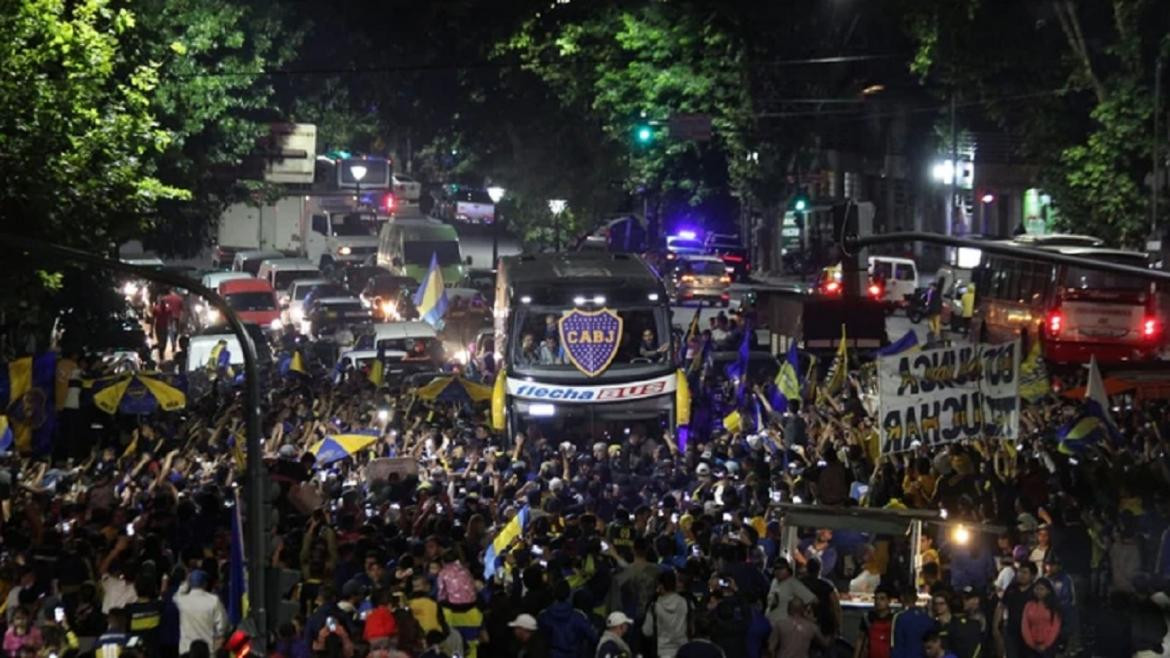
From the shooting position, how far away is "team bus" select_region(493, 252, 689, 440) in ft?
94.2

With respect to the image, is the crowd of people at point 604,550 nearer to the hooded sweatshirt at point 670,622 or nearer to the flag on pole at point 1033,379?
→ the hooded sweatshirt at point 670,622

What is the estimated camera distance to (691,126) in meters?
56.9

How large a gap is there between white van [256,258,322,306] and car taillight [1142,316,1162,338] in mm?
22358

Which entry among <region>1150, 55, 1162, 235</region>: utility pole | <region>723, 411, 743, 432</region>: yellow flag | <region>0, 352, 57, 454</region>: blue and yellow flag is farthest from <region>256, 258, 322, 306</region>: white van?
<region>0, 352, 57, 454</region>: blue and yellow flag

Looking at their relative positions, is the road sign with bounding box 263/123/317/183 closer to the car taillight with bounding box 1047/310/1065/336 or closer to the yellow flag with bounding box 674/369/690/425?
the car taillight with bounding box 1047/310/1065/336

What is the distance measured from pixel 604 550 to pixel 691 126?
4070 centimetres

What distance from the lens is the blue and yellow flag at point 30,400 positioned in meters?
22.8

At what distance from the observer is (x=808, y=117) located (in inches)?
2483

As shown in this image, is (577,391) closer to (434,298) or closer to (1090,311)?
(434,298)

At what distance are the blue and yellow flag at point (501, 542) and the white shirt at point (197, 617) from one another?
2.91 meters

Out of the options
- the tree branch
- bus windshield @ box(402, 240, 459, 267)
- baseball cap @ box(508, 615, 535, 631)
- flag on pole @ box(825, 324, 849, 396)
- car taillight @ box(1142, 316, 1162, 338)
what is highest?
the tree branch

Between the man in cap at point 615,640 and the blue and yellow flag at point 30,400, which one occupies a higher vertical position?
the blue and yellow flag at point 30,400

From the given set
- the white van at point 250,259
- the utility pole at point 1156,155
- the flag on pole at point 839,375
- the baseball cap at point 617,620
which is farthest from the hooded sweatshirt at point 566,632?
the white van at point 250,259

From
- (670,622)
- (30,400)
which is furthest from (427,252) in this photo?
(670,622)
